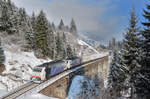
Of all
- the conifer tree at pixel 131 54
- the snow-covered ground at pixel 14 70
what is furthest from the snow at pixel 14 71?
the conifer tree at pixel 131 54

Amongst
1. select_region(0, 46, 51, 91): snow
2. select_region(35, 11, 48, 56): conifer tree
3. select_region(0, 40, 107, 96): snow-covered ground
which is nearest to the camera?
select_region(0, 40, 107, 96): snow-covered ground

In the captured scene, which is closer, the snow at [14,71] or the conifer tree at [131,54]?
the conifer tree at [131,54]

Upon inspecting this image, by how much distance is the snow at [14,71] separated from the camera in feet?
70.5

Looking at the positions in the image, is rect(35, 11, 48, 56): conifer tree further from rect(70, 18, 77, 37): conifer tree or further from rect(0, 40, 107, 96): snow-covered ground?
rect(70, 18, 77, 37): conifer tree

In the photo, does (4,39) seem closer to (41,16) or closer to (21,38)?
(21,38)

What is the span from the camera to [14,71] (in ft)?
82.6

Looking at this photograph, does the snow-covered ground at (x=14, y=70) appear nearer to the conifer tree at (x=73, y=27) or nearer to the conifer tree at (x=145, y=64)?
the conifer tree at (x=145, y=64)

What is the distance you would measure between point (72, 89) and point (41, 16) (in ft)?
82.7

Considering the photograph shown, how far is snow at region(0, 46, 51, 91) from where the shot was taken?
2149 centimetres

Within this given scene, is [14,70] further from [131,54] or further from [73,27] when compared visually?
[73,27]

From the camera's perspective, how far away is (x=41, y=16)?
124 feet

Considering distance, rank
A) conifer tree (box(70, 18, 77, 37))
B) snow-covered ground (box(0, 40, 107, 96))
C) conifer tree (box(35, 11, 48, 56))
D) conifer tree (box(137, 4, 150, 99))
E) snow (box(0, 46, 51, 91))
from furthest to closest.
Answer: conifer tree (box(70, 18, 77, 37)) → conifer tree (box(35, 11, 48, 56)) → snow (box(0, 46, 51, 91)) → snow-covered ground (box(0, 40, 107, 96)) → conifer tree (box(137, 4, 150, 99))

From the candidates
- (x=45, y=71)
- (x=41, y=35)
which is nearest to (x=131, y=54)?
(x=45, y=71)

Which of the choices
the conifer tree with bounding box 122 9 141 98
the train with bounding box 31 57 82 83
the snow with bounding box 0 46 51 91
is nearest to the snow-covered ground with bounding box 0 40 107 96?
the snow with bounding box 0 46 51 91
